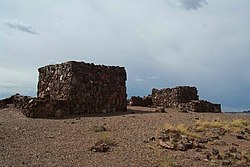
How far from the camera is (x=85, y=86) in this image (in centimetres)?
1961

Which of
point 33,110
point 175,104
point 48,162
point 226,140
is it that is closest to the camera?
point 48,162

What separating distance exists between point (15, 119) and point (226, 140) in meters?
9.46

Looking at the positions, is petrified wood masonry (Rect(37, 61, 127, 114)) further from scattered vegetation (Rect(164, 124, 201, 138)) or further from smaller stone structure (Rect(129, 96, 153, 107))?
smaller stone structure (Rect(129, 96, 153, 107))

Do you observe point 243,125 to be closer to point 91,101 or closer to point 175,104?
point 91,101

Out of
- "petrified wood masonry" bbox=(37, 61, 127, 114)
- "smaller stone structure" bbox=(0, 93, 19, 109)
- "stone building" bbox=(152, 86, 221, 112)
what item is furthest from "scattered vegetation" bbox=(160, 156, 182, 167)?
"stone building" bbox=(152, 86, 221, 112)

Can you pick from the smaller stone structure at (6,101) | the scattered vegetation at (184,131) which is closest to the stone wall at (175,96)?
the smaller stone structure at (6,101)

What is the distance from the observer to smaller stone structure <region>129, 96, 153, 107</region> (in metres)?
28.8

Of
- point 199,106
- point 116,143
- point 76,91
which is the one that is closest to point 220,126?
point 116,143

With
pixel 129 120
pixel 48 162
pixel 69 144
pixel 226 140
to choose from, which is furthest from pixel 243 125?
pixel 48 162

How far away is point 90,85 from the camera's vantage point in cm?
1984

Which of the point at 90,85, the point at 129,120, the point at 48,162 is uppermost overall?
the point at 90,85

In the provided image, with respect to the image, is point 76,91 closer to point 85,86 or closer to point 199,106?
point 85,86

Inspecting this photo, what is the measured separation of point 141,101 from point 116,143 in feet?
59.3

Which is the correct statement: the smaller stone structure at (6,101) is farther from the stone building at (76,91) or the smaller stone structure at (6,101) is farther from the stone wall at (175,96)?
the stone wall at (175,96)
